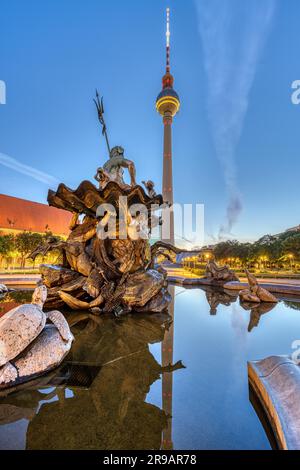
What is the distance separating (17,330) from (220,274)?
41.7 ft

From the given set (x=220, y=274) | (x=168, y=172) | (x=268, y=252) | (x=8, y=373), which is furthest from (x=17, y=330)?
(x=168, y=172)

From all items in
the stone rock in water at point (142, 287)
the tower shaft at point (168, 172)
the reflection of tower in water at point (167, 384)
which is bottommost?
the reflection of tower in water at point (167, 384)

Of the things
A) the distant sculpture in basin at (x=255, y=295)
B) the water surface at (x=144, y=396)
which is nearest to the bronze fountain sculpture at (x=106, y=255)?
the water surface at (x=144, y=396)

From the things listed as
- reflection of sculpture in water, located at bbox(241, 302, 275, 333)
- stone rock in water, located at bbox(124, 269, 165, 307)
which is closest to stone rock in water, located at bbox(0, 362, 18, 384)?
stone rock in water, located at bbox(124, 269, 165, 307)

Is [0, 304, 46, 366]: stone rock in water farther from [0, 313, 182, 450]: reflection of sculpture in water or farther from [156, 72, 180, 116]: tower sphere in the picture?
[156, 72, 180, 116]: tower sphere

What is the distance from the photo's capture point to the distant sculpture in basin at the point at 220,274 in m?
13.3

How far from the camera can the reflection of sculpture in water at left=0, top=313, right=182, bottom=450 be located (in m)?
1.82

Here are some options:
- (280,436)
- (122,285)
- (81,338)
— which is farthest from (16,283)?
(280,436)

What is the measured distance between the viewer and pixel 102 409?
2.22m

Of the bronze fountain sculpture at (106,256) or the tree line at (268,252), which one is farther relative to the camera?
the tree line at (268,252)

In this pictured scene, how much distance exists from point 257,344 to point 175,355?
1.85m

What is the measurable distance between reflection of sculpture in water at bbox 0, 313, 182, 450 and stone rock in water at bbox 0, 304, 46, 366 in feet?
1.62

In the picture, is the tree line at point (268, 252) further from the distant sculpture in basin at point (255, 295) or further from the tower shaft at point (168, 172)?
the tower shaft at point (168, 172)
